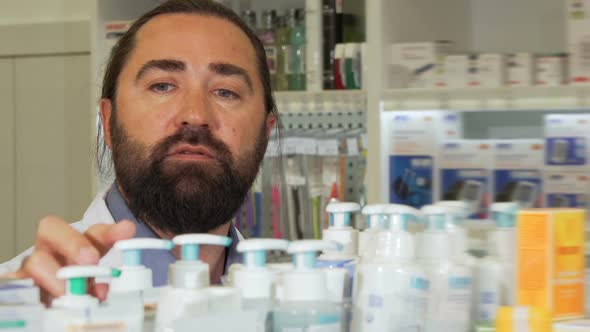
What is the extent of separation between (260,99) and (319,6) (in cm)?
170

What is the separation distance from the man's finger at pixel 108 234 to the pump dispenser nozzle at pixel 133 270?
0.40 feet

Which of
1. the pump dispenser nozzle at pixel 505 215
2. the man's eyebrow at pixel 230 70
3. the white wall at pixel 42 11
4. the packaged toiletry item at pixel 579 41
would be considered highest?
the white wall at pixel 42 11

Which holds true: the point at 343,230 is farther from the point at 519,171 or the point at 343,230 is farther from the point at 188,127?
the point at 519,171

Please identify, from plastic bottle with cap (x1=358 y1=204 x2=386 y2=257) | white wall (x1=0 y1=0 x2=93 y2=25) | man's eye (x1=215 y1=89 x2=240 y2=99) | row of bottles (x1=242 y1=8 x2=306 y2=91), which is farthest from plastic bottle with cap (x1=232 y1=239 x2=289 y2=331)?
white wall (x1=0 y1=0 x2=93 y2=25)

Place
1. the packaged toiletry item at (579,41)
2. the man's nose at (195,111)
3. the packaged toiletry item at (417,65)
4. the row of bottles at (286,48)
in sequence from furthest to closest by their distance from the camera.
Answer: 1. the row of bottles at (286,48)
2. the packaged toiletry item at (417,65)
3. the packaged toiletry item at (579,41)
4. the man's nose at (195,111)

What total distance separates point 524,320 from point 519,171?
2278 millimetres

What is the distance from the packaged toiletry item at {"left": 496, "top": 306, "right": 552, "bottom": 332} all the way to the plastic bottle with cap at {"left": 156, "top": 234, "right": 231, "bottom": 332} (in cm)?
35

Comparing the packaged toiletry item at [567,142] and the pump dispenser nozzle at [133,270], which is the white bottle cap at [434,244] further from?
the packaged toiletry item at [567,142]

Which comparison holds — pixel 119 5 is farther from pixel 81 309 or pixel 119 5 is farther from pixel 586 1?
pixel 81 309

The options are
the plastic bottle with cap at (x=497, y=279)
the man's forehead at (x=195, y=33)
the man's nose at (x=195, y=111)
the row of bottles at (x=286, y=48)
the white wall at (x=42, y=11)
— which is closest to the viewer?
the plastic bottle with cap at (x=497, y=279)

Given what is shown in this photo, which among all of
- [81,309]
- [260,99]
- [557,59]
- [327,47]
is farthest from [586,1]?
[81,309]

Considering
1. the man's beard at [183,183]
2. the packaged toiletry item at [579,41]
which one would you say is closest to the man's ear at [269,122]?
A: the man's beard at [183,183]

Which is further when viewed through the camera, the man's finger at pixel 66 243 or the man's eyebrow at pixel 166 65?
the man's eyebrow at pixel 166 65

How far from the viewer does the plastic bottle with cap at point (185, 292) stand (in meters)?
0.98
